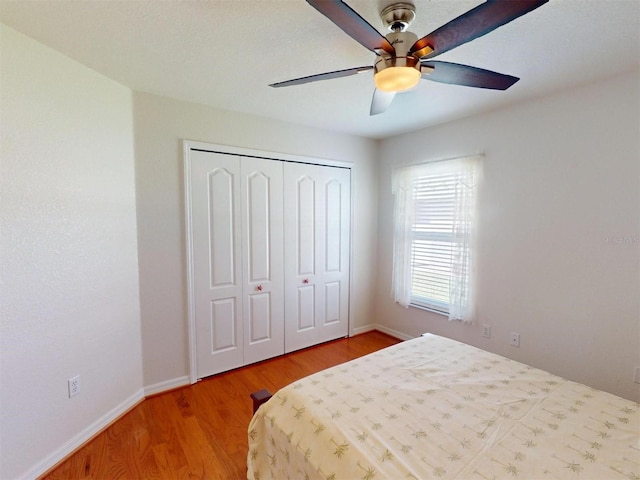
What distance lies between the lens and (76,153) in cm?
188

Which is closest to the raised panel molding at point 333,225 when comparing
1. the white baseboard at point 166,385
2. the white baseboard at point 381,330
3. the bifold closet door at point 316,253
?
the bifold closet door at point 316,253

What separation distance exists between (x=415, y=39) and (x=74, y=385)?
8.69ft

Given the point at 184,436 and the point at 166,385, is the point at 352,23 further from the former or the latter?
the point at 166,385

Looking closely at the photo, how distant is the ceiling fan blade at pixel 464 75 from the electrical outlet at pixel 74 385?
2.61 meters

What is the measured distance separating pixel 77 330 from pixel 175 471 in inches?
40.5

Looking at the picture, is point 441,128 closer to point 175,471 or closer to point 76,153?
Result: point 76,153

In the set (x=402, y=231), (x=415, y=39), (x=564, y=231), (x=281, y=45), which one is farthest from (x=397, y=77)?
(x=402, y=231)

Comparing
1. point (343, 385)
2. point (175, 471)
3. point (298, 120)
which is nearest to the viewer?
point (343, 385)

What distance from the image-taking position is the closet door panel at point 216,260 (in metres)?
2.58

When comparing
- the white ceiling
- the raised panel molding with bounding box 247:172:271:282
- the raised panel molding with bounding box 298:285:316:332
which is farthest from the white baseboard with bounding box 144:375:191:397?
the white ceiling

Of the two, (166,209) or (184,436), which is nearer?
(184,436)

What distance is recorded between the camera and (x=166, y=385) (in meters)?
2.52

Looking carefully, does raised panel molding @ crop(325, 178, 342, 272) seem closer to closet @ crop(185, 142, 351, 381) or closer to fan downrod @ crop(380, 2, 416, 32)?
closet @ crop(185, 142, 351, 381)

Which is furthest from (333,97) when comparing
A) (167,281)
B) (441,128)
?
(167,281)
